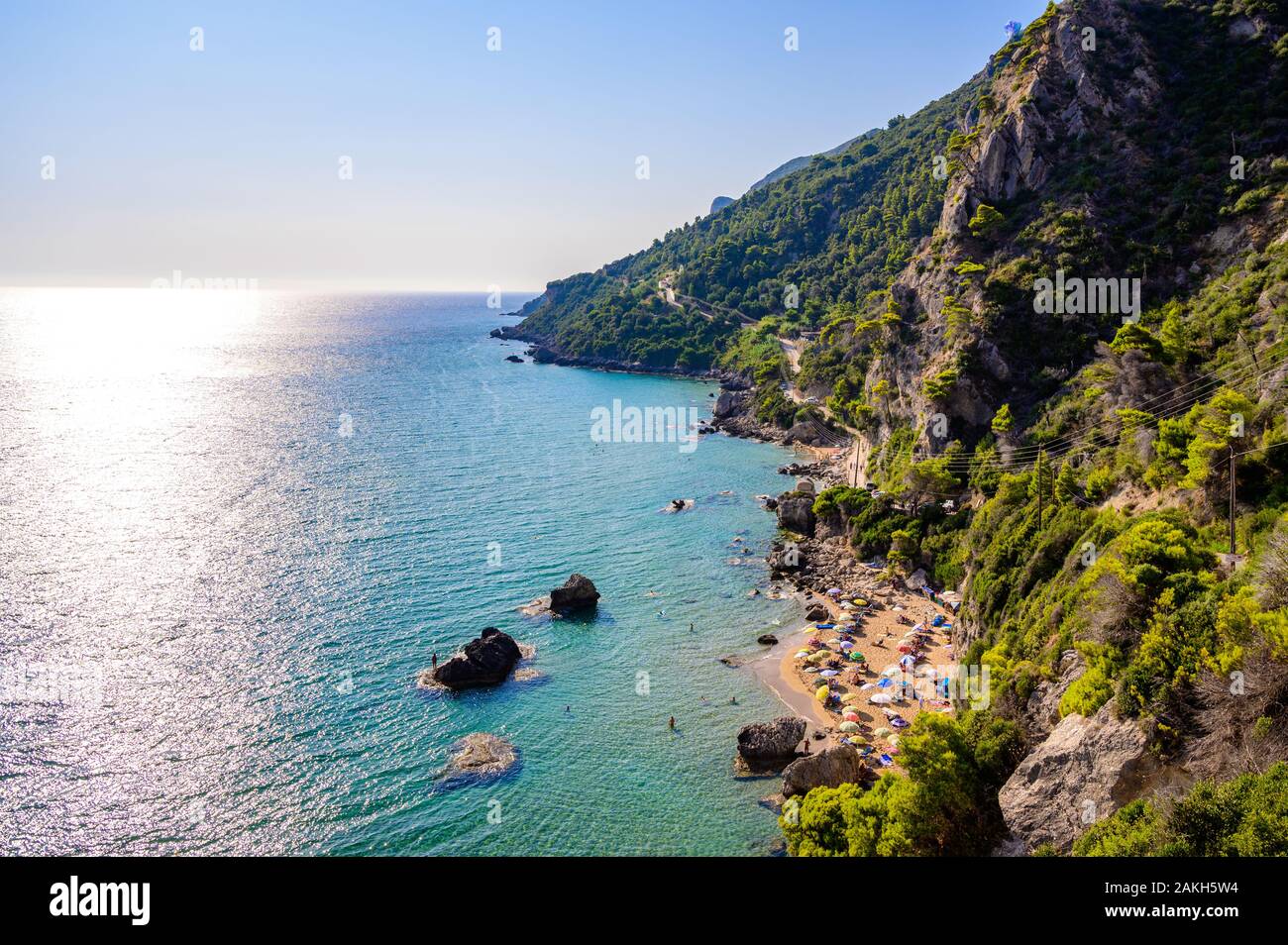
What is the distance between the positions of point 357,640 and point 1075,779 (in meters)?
43.0

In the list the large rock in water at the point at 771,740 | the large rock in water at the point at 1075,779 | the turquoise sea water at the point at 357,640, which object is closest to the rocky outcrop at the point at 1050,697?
the large rock in water at the point at 1075,779

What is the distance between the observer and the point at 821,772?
34938mm

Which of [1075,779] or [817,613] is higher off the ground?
[1075,779]

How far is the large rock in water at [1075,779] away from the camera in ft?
71.6

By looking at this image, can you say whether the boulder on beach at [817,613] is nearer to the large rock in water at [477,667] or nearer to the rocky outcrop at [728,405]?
the large rock in water at [477,667]

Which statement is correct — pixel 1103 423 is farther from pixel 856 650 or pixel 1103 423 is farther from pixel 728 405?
Result: pixel 728 405

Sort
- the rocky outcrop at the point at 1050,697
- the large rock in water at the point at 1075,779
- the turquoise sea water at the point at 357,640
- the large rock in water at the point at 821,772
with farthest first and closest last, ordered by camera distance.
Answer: the large rock in water at the point at 821,772
the turquoise sea water at the point at 357,640
the rocky outcrop at the point at 1050,697
the large rock in water at the point at 1075,779

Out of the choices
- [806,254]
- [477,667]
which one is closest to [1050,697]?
[477,667]

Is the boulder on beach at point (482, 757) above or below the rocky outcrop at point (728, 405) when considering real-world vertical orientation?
below

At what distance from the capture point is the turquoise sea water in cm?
3462

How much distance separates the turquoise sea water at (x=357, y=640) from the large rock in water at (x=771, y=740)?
1.91 meters

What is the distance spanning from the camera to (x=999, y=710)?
31.0m

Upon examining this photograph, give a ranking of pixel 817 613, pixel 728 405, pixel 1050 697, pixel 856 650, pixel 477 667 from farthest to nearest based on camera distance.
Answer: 1. pixel 728 405
2. pixel 817 613
3. pixel 856 650
4. pixel 477 667
5. pixel 1050 697
